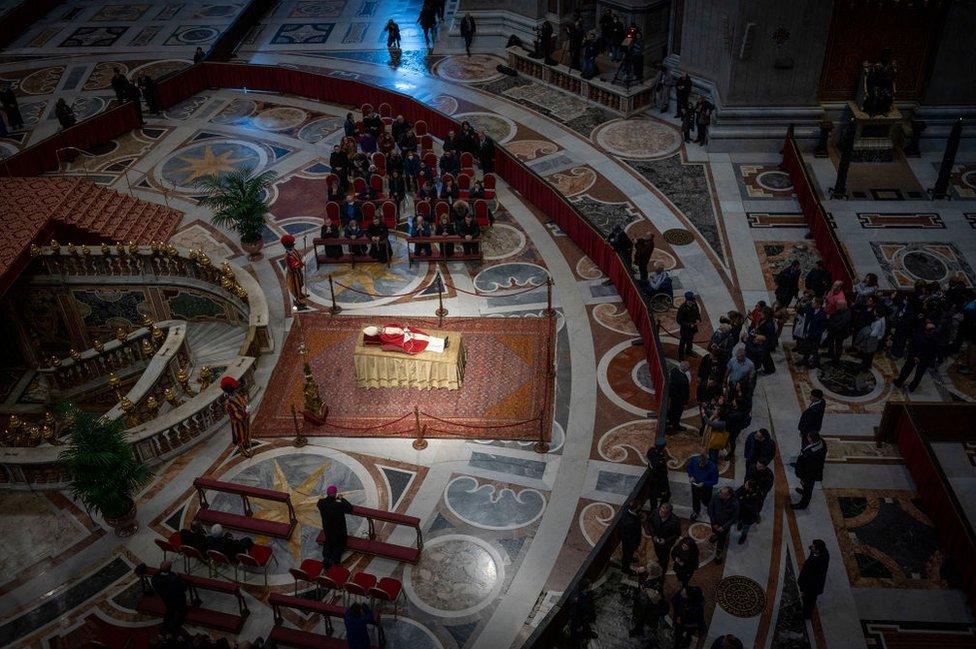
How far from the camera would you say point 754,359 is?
13.2m

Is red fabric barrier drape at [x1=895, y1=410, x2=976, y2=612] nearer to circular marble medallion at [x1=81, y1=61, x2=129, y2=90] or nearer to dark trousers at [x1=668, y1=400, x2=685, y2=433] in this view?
dark trousers at [x1=668, y1=400, x2=685, y2=433]

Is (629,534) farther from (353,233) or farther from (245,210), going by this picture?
(245,210)

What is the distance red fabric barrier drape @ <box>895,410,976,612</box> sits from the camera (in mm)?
10320

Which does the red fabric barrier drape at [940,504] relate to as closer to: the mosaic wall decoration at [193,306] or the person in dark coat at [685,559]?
the person in dark coat at [685,559]

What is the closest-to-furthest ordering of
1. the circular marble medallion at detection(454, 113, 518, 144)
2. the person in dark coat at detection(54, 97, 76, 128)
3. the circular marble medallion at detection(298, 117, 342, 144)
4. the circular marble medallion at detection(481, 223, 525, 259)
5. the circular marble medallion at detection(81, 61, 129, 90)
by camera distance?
the circular marble medallion at detection(481, 223, 525, 259), the circular marble medallion at detection(454, 113, 518, 144), the person in dark coat at detection(54, 97, 76, 128), the circular marble medallion at detection(298, 117, 342, 144), the circular marble medallion at detection(81, 61, 129, 90)

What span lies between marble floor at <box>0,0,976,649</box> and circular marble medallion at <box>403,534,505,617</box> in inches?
1.2

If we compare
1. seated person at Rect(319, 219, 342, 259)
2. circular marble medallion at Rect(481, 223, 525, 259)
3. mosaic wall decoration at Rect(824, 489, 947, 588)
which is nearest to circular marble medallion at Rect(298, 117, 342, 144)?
seated person at Rect(319, 219, 342, 259)

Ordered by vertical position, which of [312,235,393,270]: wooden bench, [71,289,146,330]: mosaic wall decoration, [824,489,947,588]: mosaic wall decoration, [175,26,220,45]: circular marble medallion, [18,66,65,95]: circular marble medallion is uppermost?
[175,26,220,45]: circular marble medallion

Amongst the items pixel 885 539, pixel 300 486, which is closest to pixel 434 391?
pixel 300 486

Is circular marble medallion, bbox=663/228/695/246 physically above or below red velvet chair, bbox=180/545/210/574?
above

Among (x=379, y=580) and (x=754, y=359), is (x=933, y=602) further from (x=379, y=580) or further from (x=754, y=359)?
(x=379, y=580)

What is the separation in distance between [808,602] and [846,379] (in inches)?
186

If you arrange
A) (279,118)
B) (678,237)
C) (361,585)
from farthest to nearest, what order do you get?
(279,118) → (678,237) → (361,585)

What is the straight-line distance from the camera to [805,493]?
11.6 metres
